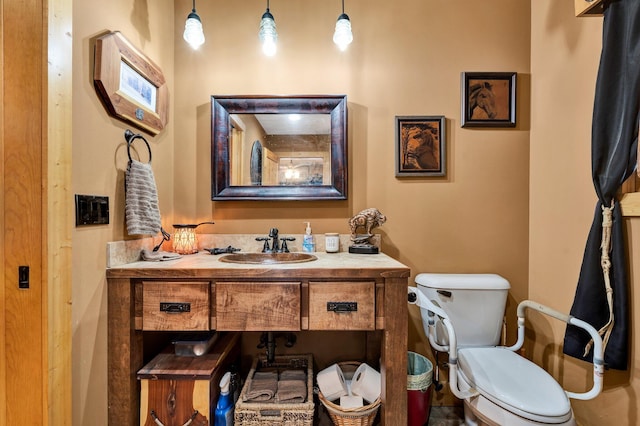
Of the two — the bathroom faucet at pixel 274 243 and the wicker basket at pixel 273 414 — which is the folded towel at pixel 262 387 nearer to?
the wicker basket at pixel 273 414

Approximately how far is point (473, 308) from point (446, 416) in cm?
67

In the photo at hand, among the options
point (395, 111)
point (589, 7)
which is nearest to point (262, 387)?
point (395, 111)

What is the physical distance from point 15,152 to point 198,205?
0.88 m

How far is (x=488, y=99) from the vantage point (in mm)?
1710

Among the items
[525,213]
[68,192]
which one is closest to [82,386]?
[68,192]

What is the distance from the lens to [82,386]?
3.43 ft

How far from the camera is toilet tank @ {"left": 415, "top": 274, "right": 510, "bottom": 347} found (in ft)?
4.93

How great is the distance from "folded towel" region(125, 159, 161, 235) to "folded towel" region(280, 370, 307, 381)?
1008 millimetres

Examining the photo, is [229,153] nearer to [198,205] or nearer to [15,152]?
[198,205]

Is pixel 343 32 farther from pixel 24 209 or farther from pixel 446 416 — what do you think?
pixel 446 416

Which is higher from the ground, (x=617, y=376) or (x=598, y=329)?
(x=598, y=329)

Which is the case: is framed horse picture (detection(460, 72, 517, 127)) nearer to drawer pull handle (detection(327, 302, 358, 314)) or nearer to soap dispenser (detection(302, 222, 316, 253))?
soap dispenser (detection(302, 222, 316, 253))

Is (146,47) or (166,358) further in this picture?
(146,47)

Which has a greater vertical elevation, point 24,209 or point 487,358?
point 24,209
